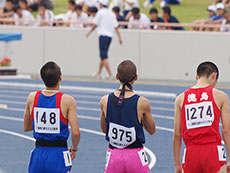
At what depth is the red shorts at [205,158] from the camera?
5.83 m

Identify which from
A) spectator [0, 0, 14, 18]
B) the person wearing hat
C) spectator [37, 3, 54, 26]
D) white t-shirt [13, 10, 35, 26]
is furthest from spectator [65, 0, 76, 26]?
the person wearing hat

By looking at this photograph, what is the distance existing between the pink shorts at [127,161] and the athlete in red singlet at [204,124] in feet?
1.33

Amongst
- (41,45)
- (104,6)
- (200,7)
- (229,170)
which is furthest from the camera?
Result: (200,7)

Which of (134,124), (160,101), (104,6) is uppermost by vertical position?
(104,6)

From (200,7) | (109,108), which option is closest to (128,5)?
(200,7)

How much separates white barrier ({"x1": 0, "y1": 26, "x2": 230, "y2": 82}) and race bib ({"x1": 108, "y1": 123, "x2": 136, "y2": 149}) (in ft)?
51.8

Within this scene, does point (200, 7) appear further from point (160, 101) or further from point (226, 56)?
point (160, 101)

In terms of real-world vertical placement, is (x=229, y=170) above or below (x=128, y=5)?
below

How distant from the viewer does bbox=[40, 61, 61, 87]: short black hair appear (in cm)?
600

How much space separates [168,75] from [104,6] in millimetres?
3320

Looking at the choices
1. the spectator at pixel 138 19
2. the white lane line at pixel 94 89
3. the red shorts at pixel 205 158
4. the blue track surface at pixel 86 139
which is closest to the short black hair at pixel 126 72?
the red shorts at pixel 205 158

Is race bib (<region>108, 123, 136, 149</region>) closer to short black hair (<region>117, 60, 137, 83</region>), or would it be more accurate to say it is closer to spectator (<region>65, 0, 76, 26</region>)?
short black hair (<region>117, 60, 137, 83</region>)

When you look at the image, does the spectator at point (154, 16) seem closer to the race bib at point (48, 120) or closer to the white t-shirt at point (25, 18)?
the white t-shirt at point (25, 18)

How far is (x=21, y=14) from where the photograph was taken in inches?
968
